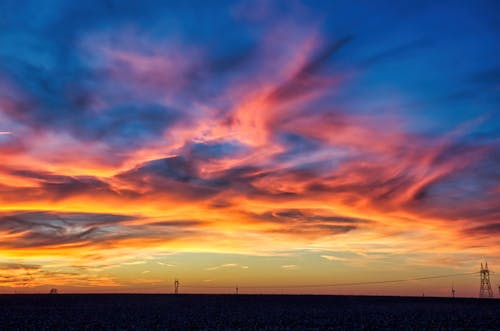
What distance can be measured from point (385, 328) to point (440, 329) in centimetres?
491

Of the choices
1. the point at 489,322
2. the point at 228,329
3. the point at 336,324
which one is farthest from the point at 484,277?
the point at 228,329

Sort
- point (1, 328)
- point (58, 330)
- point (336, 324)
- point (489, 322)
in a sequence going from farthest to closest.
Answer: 1. point (489, 322)
2. point (336, 324)
3. point (1, 328)
4. point (58, 330)

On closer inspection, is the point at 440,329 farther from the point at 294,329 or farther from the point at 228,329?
the point at 228,329

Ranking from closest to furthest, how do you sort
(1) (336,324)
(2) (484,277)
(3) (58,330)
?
(3) (58,330)
(1) (336,324)
(2) (484,277)

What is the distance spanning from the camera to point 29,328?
162 feet

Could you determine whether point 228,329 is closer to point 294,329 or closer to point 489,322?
point 294,329

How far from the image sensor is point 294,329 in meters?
48.2

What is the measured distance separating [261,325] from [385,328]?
11.8 m

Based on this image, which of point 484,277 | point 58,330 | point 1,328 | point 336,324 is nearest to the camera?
point 58,330

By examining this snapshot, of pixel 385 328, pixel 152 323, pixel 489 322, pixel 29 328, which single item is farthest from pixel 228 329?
pixel 489 322

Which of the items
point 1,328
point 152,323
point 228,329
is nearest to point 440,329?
point 228,329

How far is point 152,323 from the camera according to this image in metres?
54.8

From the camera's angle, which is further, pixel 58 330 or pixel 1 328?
pixel 1 328

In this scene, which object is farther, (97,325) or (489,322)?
(489,322)
